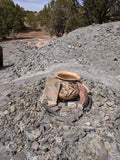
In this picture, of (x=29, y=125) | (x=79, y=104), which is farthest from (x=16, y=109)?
(x=79, y=104)

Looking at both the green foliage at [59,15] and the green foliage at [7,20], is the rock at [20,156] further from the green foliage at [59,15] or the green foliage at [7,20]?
the green foliage at [7,20]

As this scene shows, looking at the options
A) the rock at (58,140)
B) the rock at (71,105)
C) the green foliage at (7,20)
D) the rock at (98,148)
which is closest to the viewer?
the rock at (98,148)

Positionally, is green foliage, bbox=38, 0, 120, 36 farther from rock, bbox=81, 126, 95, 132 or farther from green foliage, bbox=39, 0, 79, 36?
rock, bbox=81, 126, 95, 132

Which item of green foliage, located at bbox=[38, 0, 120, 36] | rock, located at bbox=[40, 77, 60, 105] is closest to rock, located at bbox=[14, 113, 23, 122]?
rock, located at bbox=[40, 77, 60, 105]

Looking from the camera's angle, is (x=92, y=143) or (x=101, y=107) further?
(x=101, y=107)

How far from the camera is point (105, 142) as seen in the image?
247 centimetres

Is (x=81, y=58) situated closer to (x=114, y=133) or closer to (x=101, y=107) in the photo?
(x=101, y=107)

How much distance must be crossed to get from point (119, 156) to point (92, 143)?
1.45 ft

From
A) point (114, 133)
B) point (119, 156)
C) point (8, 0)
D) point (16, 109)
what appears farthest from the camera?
point (8, 0)

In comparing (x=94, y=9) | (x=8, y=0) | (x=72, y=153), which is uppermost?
(x=8, y=0)

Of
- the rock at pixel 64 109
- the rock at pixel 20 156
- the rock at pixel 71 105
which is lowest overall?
the rock at pixel 20 156

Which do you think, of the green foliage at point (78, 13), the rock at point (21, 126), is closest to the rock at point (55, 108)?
the rock at point (21, 126)

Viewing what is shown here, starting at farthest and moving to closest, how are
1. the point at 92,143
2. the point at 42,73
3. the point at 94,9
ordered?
the point at 94,9 → the point at 42,73 → the point at 92,143

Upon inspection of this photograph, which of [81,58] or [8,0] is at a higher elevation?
[8,0]
